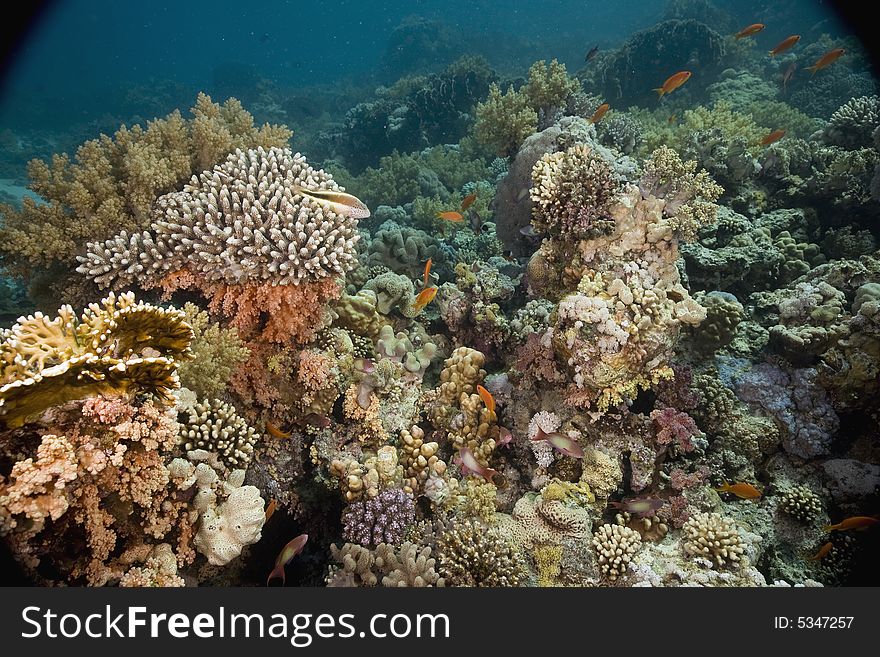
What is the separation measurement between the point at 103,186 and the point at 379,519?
3.92 m

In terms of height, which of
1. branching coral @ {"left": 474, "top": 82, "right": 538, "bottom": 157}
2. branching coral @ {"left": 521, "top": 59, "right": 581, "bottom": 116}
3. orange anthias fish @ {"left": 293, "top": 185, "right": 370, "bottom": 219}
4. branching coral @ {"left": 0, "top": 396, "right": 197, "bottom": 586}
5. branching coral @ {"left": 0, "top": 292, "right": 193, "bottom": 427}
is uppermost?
branching coral @ {"left": 521, "top": 59, "right": 581, "bottom": 116}

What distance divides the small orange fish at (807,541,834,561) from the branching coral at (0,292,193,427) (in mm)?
5405

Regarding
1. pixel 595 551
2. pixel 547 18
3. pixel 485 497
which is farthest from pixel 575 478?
pixel 547 18

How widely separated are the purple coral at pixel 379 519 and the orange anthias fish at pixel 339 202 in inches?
97.9

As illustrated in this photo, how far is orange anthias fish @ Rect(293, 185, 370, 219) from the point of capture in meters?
3.49

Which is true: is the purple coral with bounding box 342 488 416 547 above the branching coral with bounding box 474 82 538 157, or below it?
below

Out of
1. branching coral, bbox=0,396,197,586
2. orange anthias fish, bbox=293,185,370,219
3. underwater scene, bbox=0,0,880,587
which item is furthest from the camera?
orange anthias fish, bbox=293,185,370,219

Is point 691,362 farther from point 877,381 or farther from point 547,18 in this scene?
point 547,18

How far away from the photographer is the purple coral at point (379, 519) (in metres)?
3.55

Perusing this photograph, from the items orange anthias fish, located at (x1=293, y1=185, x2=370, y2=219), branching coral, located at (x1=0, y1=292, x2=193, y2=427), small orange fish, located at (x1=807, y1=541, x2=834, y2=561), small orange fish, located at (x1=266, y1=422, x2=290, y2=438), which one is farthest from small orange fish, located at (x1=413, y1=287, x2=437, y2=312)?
small orange fish, located at (x1=807, y1=541, x2=834, y2=561)

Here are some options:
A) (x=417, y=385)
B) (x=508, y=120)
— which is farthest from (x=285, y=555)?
(x=508, y=120)

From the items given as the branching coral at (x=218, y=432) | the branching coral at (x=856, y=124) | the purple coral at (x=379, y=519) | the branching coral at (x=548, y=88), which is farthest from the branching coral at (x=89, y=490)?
the branching coral at (x=856, y=124)

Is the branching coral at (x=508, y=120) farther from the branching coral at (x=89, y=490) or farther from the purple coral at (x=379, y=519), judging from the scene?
the branching coral at (x=89, y=490)

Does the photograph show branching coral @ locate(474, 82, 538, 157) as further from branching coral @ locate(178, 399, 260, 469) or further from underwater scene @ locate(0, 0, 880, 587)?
branching coral @ locate(178, 399, 260, 469)
